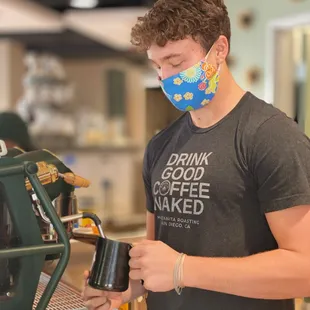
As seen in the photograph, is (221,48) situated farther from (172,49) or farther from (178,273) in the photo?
(178,273)

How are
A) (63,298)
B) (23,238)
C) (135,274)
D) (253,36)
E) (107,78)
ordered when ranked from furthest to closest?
(107,78)
(253,36)
(63,298)
(135,274)
(23,238)

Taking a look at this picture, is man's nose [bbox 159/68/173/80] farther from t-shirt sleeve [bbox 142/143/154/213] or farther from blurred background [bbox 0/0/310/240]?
blurred background [bbox 0/0/310/240]

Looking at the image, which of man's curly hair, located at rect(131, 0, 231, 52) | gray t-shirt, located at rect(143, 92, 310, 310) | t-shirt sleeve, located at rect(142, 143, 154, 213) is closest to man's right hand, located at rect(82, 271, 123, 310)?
gray t-shirt, located at rect(143, 92, 310, 310)

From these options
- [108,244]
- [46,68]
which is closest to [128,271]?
[108,244]

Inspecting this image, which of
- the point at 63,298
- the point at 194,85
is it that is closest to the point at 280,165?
the point at 194,85

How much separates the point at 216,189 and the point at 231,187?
0.09 ft

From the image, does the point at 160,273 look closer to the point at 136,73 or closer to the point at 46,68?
the point at 46,68

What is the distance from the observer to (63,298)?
1069 millimetres

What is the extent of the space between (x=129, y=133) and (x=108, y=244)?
228 inches

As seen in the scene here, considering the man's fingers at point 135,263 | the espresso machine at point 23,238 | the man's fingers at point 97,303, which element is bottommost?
the man's fingers at point 97,303

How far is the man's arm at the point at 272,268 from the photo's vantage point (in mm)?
833

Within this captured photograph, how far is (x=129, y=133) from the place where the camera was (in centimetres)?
670

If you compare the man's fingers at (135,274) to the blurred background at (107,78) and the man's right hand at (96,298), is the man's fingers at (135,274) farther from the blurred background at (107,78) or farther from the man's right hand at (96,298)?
the blurred background at (107,78)

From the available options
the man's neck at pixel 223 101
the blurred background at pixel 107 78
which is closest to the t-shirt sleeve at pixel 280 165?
the man's neck at pixel 223 101
